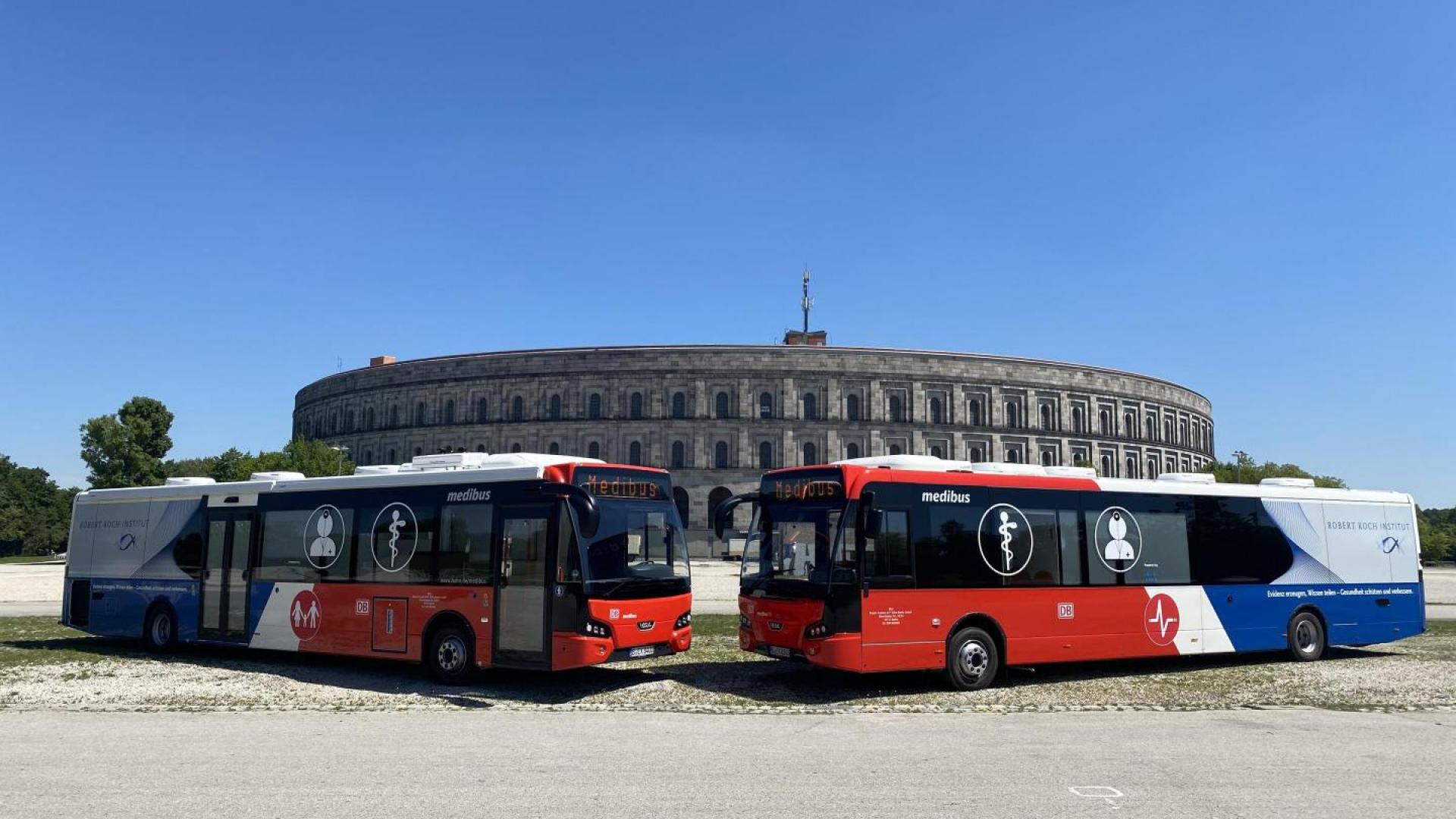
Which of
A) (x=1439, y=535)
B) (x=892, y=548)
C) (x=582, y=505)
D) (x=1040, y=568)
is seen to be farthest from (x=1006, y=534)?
(x=1439, y=535)

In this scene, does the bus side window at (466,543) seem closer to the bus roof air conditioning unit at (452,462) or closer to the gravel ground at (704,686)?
the bus roof air conditioning unit at (452,462)

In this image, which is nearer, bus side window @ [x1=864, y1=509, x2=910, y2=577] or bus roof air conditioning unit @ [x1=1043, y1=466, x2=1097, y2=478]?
bus side window @ [x1=864, y1=509, x2=910, y2=577]

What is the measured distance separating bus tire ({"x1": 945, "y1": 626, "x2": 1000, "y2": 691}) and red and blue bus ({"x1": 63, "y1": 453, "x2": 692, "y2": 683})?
3.61 m

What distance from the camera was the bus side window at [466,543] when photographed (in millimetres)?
13633

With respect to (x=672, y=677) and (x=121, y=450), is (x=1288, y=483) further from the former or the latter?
(x=121, y=450)

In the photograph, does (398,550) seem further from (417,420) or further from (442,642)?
(417,420)


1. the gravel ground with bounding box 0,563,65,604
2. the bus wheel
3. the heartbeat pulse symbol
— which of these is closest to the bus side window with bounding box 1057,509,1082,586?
the heartbeat pulse symbol

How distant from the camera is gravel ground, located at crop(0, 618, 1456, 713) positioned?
12516 mm

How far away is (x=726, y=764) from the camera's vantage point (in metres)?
8.96

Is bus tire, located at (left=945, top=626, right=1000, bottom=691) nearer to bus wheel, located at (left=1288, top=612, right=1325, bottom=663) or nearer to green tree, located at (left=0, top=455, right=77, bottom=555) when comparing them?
bus wheel, located at (left=1288, top=612, right=1325, bottom=663)

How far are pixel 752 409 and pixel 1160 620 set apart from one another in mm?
64187

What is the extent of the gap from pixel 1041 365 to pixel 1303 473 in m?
21.8

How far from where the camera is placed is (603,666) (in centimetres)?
1598

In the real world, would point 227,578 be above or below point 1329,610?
above
